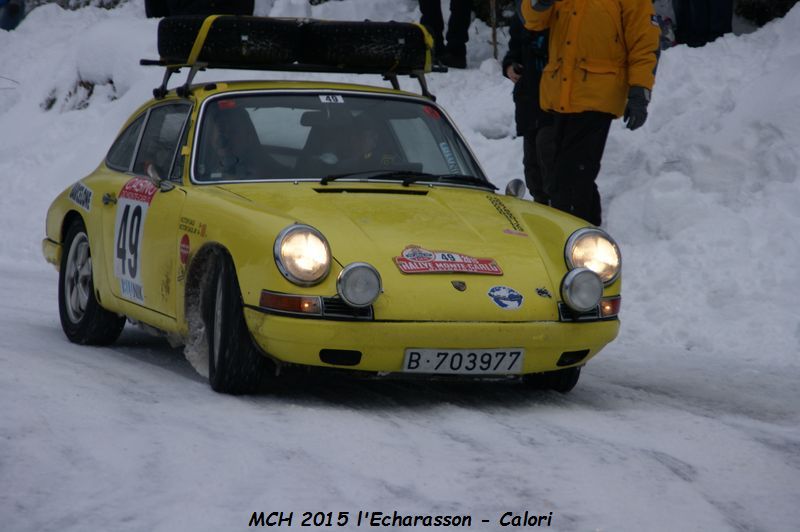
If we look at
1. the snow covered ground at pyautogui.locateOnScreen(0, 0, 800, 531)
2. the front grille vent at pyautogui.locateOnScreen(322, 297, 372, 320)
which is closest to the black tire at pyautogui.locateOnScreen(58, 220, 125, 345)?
the snow covered ground at pyautogui.locateOnScreen(0, 0, 800, 531)

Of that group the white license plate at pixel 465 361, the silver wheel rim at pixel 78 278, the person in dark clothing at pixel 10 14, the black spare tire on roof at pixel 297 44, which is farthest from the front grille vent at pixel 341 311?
the person in dark clothing at pixel 10 14

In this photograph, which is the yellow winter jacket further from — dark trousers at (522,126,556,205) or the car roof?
the car roof

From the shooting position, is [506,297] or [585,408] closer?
[506,297]

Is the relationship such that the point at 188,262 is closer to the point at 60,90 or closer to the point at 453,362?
the point at 453,362

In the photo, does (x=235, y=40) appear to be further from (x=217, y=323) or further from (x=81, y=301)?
(x=217, y=323)

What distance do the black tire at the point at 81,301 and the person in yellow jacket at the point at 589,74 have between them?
9.59 feet

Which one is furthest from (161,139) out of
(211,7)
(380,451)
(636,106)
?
(211,7)

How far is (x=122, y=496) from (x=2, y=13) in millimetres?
19526

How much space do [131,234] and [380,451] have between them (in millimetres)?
2636

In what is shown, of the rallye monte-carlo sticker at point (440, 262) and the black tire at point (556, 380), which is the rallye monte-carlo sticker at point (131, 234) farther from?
the black tire at point (556, 380)

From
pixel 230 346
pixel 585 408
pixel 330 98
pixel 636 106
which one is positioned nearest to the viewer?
pixel 230 346

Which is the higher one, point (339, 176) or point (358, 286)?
point (339, 176)

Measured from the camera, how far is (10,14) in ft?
73.5

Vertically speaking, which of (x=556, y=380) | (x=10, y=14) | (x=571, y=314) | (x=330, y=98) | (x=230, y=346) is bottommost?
(x=10, y=14)
